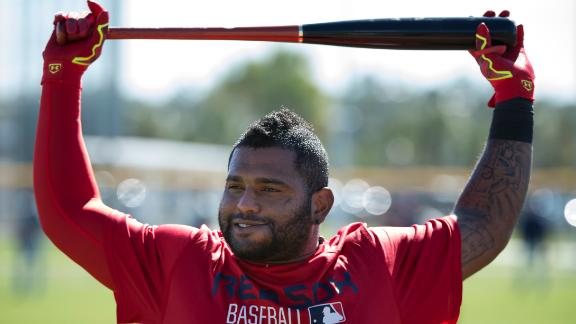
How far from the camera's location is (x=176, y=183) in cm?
3469

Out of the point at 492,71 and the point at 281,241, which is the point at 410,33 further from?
the point at 281,241

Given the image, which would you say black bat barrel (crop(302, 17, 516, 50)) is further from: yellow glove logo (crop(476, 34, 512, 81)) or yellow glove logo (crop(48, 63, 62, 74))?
yellow glove logo (crop(48, 63, 62, 74))

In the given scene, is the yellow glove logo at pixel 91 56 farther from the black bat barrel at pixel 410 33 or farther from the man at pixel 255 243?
the black bat barrel at pixel 410 33

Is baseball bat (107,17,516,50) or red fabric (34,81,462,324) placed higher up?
baseball bat (107,17,516,50)

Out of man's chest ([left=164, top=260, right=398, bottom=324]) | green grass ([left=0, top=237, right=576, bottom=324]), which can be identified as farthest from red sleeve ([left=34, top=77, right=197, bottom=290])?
green grass ([left=0, top=237, right=576, bottom=324])

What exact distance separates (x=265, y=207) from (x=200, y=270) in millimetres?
382

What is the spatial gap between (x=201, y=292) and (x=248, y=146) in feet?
2.16

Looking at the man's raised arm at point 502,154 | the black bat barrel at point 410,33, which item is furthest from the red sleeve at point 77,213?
the man's raised arm at point 502,154

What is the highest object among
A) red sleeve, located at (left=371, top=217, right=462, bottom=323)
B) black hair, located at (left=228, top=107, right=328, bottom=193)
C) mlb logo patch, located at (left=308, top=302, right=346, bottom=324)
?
black hair, located at (left=228, top=107, right=328, bottom=193)

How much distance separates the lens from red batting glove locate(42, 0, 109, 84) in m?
3.70

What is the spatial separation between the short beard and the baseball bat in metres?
0.86

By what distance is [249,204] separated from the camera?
142 inches

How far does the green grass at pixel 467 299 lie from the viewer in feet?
46.8

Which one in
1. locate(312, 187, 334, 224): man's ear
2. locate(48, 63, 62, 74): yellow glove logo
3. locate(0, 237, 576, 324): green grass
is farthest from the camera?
locate(0, 237, 576, 324): green grass
